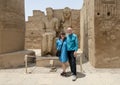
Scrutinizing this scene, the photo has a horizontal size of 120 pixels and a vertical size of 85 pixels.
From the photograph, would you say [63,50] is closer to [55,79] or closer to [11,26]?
[55,79]

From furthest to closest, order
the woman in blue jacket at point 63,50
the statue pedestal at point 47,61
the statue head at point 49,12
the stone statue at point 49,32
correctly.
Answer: the statue head at point 49,12, the stone statue at point 49,32, the statue pedestal at point 47,61, the woman in blue jacket at point 63,50

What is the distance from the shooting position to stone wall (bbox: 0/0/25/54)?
7.54 m

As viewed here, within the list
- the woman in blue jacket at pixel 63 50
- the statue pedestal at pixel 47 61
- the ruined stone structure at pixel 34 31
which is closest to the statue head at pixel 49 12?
the statue pedestal at pixel 47 61

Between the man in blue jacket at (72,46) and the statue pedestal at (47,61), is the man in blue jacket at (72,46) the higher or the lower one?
the higher one

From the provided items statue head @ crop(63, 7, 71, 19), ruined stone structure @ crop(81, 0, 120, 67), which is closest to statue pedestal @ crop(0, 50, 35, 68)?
statue head @ crop(63, 7, 71, 19)

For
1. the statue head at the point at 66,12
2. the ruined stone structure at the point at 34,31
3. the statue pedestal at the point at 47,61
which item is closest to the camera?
the statue pedestal at the point at 47,61

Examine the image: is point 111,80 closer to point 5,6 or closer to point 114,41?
point 114,41

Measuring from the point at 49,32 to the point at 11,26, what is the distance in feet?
4.97

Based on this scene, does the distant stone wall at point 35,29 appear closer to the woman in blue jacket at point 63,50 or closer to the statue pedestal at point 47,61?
the statue pedestal at point 47,61

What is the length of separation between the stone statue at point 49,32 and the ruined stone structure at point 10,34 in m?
1.07

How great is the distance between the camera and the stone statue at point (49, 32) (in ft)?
24.5

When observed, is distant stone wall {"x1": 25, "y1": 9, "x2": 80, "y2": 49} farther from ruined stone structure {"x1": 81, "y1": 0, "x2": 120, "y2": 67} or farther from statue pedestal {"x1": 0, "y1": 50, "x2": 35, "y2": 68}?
ruined stone structure {"x1": 81, "y1": 0, "x2": 120, "y2": 67}

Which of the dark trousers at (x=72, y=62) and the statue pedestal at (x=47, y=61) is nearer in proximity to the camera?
the dark trousers at (x=72, y=62)

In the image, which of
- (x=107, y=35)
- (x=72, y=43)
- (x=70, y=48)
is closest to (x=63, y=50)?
(x=70, y=48)
